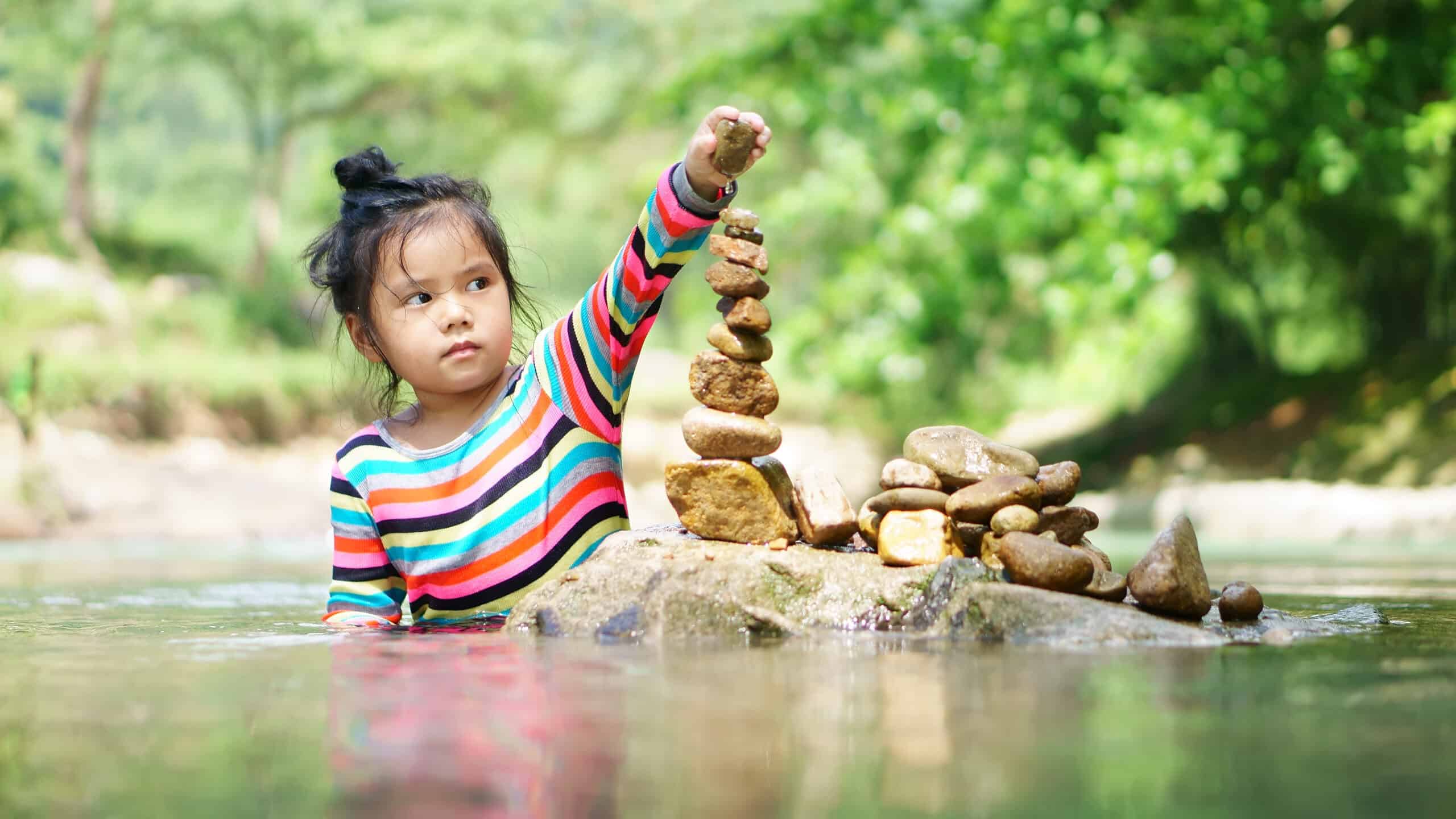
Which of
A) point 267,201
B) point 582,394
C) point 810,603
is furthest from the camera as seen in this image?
point 267,201

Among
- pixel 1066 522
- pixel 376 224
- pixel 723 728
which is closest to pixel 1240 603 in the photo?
pixel 1066 522

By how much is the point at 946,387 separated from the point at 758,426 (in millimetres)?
8944

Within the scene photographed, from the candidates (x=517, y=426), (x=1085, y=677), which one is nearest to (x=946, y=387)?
(x=517, y=426)

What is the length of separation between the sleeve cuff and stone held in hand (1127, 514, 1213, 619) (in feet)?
3.54

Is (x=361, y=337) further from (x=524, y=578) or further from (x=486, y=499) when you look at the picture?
(x=524, y=578)

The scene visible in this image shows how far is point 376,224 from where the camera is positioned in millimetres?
2830

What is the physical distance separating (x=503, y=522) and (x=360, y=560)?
370mm

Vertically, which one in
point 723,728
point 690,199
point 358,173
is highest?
point 358,173

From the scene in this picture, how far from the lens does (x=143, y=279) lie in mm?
18797

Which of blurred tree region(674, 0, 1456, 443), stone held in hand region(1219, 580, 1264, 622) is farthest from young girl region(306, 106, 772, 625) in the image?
blurred tree region(674, 0, 1456, 443)

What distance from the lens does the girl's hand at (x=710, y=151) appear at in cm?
244

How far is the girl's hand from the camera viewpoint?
2438 millimetres

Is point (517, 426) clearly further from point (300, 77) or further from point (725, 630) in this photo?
point (300, 77)

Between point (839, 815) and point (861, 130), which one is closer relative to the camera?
point (839, 815)
